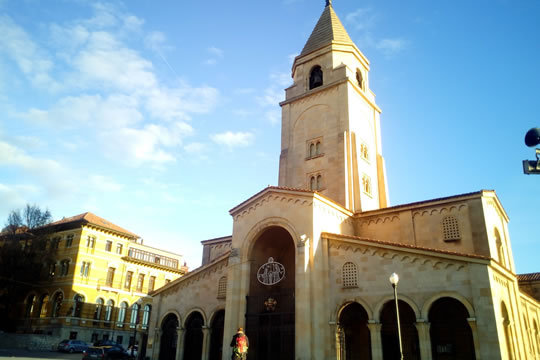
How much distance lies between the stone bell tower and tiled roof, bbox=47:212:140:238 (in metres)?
27.6

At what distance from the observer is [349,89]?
3469cm

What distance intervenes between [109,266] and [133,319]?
791 centimetres

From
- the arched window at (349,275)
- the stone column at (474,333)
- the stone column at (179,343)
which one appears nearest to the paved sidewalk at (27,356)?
the stone column at (179,343)

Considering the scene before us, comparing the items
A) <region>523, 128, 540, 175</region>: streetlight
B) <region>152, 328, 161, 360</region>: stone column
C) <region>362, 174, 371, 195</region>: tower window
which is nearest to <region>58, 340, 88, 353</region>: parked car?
<region>152, 328, 161, 360</region>: stone column

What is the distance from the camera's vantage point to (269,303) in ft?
82.0

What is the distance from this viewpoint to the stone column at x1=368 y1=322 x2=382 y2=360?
20922mm

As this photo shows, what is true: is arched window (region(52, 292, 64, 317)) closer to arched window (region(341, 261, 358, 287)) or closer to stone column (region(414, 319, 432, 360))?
arched window (region(341, 261, 358, 287))

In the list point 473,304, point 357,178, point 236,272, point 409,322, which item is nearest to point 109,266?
point 236,272

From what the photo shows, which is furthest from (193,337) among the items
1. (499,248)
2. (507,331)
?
(499,248)

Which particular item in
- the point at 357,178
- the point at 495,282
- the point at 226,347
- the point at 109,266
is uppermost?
the point at 357,178

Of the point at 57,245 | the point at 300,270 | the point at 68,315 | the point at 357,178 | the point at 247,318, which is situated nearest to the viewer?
the point at 300,270

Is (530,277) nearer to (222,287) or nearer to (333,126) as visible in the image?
(333,126)

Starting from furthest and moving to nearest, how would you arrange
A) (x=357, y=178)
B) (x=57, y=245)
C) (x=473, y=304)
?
(x=57, y=245) < (x=357, y=178) < (x=473, y=304)

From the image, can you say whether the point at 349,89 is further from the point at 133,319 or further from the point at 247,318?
the point at 133,319
